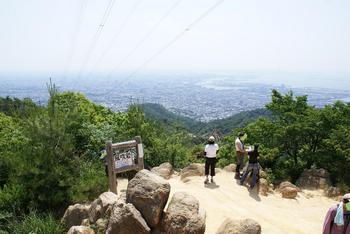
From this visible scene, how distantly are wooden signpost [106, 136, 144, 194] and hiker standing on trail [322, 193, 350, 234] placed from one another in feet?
19.8

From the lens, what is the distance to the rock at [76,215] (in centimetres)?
858

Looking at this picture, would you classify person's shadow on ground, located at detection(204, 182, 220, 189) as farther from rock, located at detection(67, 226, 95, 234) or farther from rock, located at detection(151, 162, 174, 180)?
rock, located at detection(67, 226, 95, 234)

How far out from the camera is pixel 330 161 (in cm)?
1402

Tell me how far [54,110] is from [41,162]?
1602 mm

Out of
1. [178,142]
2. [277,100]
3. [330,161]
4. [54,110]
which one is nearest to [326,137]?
[330,161]

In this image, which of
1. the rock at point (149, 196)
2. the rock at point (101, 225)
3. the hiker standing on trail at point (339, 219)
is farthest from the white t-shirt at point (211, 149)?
the hiker standing on trail at point (339, 219)

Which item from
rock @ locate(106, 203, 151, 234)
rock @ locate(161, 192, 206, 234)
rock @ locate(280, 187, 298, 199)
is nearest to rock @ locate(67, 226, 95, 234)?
rock @ locate(106, 203, 151, 234)

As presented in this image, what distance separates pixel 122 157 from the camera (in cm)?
1002

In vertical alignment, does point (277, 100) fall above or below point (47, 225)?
above

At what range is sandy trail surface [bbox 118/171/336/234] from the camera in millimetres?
8062

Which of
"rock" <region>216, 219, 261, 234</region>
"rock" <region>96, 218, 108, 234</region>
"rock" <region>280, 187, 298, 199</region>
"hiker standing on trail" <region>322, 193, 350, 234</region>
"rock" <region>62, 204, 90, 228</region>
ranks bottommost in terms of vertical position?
"rock" <region>280, 187, 298, 199</region>

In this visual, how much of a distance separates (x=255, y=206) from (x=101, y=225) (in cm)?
446

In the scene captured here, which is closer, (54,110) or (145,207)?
(145,207)

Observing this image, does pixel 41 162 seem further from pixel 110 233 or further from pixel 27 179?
pixel 110 233
